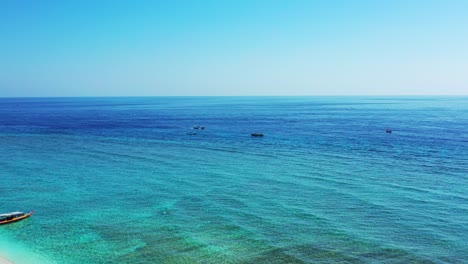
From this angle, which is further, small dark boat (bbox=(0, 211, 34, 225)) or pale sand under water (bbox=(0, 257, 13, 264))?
small dark boat (bbox=(0, 211, 34, 225))

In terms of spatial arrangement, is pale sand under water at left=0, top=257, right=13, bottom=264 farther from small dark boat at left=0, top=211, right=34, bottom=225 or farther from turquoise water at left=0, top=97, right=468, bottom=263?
small dark boat at left=0, top=211, right=34, bottom=225

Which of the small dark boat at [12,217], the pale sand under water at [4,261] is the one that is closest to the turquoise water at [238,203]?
the pale sand under water at [4,261]

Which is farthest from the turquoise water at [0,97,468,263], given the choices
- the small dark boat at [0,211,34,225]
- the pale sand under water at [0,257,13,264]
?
the small dark boat at [0,211,34,225]

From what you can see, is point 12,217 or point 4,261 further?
point 12,217

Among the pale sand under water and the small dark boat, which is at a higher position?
the small dark boat

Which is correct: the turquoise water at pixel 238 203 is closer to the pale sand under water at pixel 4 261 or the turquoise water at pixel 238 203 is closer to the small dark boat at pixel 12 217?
the pale sand under water at pixel 4 261

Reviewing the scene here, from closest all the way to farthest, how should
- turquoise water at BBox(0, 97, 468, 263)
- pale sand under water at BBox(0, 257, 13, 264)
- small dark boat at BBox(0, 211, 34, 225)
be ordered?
pale sand under water at BBox(0, 257, 13, 264), turquoise water at BBox(0, 97, 468, 263), small dark boat at BBox(0, 211, 34, 225)

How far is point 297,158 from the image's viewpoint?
66.4m

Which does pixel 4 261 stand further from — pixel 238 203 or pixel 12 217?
pixel 238 203

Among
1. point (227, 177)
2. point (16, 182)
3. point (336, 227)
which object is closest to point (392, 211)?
point (336, 227)

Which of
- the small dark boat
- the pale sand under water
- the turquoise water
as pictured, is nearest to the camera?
the pale sand under water

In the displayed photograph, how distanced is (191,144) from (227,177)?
3227cm

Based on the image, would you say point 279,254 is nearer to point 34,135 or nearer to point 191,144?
point 191,144

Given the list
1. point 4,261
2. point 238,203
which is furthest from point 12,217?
point 238,203
